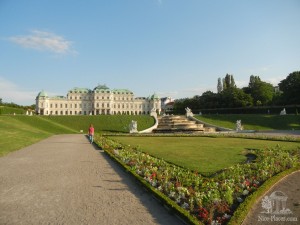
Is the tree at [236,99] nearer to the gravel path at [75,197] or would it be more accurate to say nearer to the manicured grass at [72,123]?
the manicured grass at [72,123]

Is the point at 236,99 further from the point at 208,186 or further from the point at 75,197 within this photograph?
the point at 75,197

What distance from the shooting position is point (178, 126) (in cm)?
5078

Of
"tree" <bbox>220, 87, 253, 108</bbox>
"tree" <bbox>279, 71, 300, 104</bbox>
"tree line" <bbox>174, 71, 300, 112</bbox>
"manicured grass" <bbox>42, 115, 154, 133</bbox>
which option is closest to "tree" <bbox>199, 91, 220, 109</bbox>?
"tree line" <bbox>174, 71, 300, 112</bbox>

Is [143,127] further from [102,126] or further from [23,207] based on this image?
[23,207]

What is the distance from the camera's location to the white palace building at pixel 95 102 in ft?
409

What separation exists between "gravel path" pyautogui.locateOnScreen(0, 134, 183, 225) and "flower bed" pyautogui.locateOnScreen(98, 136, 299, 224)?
559 mm

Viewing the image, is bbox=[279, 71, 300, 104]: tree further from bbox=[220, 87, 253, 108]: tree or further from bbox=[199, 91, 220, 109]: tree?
bbox=[199, 91, 220, 109]: tree

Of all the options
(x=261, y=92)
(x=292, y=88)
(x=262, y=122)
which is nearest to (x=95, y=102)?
(x=261, y=92)

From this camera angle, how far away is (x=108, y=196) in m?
9.16

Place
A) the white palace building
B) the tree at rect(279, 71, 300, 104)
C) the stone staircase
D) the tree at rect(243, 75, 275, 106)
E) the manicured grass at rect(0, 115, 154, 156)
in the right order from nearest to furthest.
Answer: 1. the stone staircase
2. the manicured grass at rect(0, 115, 154, 156)
3. the tree at rect(279, 71, 300, 104)
4. the tree at rect(243, 75, 275, 106)
5. the white palace building

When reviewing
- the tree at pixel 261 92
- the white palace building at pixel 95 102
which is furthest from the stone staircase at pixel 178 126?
the white palace building at pixel 95 102

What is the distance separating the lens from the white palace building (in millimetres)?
124625

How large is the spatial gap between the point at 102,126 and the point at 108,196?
43.7 m

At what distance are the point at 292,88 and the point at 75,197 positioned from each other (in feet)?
220
